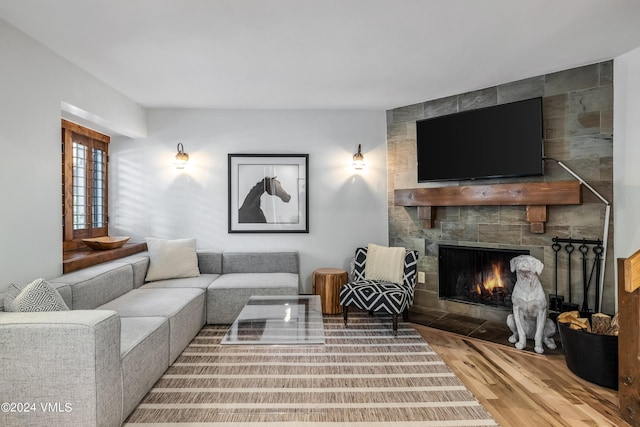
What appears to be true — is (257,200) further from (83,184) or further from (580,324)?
(580,324)

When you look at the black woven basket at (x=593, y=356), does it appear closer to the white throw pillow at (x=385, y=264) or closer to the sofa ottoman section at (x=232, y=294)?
the white throw pillow at (x=385, y=264)

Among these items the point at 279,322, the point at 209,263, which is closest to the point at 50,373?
the point at 279,322

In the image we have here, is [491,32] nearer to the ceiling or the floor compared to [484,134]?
nearer to the ceiling

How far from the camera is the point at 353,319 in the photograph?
12.2 ft

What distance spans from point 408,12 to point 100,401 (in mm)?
2660

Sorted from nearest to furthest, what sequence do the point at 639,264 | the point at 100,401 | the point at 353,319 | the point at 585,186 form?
the point at 100,401
the point at 639,264
the point at 585,186
the point at 353,319

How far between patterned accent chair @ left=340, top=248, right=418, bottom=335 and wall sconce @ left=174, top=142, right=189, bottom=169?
7.76 feet

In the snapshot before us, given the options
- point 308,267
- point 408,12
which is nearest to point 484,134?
point 408,12

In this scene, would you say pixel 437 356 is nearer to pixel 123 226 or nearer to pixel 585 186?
pixel 585 186

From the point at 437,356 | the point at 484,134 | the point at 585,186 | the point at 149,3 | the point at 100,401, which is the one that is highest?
the point at 149,3

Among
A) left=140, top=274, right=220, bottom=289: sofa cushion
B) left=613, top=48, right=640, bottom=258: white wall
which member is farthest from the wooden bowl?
left=613, top=48, right=640, bottom=258: white wall

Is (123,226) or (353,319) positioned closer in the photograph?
(353,319)

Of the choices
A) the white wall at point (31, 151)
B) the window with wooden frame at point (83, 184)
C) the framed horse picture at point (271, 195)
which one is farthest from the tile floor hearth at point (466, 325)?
the window with wooden frame at point (83, 184)

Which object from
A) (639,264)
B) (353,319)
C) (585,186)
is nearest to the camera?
(639,264)
